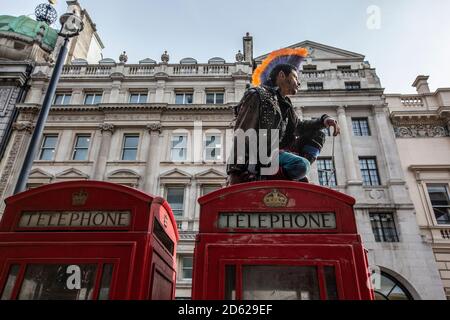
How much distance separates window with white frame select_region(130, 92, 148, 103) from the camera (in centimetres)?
2209

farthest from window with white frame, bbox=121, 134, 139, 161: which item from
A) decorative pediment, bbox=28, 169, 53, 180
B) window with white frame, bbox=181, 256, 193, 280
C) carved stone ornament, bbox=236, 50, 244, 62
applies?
carved stone ornament, bbox=236, 50, 244, 62

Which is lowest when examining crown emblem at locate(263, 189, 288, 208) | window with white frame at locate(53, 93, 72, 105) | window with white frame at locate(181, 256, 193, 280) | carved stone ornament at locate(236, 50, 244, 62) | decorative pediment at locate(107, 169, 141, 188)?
crown emblem at locate(263, 189, 288, 208)

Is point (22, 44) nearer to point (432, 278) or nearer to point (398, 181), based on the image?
point (398, 181)

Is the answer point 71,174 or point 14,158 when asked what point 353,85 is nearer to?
point 71,174

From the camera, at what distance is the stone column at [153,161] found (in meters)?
18.4

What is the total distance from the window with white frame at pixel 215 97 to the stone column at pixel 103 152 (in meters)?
6.65

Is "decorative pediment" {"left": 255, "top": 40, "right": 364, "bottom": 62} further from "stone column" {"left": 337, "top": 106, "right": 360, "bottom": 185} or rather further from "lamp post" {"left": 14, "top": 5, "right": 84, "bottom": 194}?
"lamp post" {"left": 14, "top": 5, "right": 84, "bottom": 194}

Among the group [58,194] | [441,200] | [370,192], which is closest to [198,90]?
[370,192]

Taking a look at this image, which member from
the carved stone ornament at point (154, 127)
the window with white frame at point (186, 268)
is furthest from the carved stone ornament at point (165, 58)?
the window with white frame at point (186, 268)

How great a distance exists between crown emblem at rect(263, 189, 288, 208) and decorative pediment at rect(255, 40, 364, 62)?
72.0ft

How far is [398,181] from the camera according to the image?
17.6 m

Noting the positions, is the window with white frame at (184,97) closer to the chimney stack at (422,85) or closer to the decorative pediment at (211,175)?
the decorative pediment at (211,175)

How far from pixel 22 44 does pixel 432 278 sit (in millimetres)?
31357

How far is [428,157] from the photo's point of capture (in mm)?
18656
